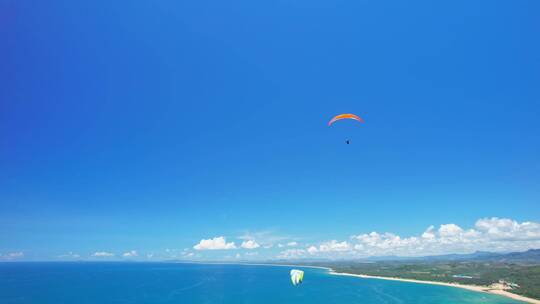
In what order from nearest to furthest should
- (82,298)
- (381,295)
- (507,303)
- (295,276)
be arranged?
1. (295,276)
2. (507,303)
3. (82,298)
4. (381,295)

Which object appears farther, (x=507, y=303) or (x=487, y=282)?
(x=487, y=282)

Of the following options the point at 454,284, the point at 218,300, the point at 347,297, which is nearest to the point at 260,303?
the point at 218,300

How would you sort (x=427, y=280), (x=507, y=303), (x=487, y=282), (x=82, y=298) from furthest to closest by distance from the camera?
(x=427, y=280), (x=487, y=282), (x=82, y=298), (x=507, y=303)

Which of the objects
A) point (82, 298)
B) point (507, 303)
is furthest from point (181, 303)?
point (507, 303)

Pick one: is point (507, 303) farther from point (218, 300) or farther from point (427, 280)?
point (218, 300)

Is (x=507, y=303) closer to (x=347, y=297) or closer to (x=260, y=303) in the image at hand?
(x=347, y=297)

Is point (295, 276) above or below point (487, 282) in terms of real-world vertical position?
above

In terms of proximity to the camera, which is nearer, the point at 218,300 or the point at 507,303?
the point at 507,303

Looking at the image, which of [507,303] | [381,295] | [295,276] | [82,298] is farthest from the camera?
[381,295]

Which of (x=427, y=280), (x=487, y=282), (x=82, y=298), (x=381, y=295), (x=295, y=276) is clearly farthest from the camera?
(x=427, y=280)
